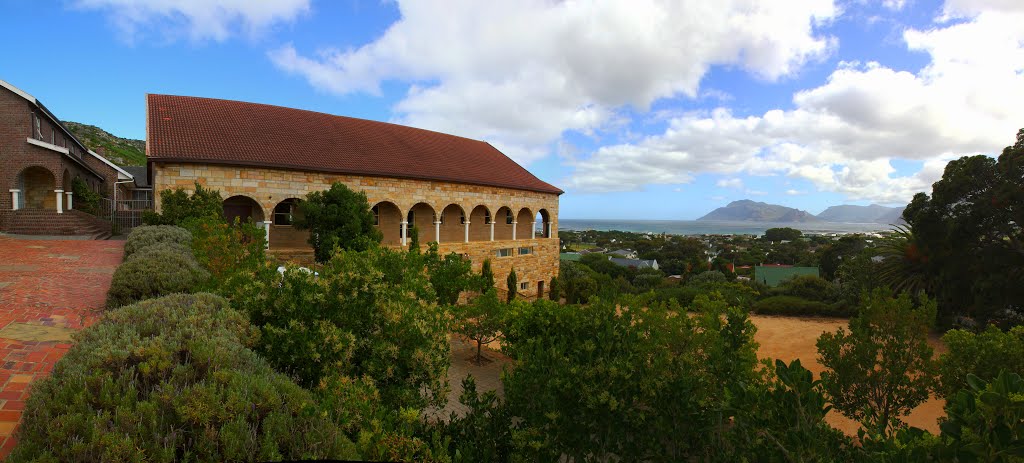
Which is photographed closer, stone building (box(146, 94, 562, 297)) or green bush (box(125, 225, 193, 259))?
green bush (box(125, 225, 193, 259))

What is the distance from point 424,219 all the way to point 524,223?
7.98 m

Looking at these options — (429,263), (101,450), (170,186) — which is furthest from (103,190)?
(101,450)

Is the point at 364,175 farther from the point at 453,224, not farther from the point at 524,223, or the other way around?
the point at 524,223

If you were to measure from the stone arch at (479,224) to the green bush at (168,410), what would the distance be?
23.4 m

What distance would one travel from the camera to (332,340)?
167 inches

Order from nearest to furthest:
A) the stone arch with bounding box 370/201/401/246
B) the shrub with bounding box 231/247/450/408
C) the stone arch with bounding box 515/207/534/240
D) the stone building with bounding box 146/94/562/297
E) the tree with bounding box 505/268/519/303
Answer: the shrub with bounding box 231/247/450/408 → the stone building with bounding box 146/94/562/297 → the stone arch with bounding box 370/201/401/246 → the tree with bounding box 505/268/519/303 → the stone arch with bounding box 515/207/534/240

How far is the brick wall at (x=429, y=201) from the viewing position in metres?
17.5

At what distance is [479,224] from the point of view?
27.2 meters

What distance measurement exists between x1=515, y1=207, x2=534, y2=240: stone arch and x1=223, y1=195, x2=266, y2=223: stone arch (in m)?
15.4

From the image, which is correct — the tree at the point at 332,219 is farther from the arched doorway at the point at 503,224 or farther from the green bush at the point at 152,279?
the arched doorway at the point at 503,224

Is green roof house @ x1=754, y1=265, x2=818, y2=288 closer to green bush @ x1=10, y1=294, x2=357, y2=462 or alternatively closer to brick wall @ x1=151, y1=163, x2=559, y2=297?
brick wall @ x1=151, y1=163, x2=559, y2=297

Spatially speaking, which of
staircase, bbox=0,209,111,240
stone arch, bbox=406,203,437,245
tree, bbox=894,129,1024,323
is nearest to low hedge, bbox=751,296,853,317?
tree, bbox=894,129,1024,323

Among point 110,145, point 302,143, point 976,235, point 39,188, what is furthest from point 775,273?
point 110,145

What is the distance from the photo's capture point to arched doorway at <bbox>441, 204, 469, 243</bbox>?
25359mm
